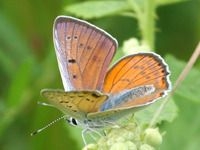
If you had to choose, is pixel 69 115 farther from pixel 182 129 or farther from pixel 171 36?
pixel 171 36

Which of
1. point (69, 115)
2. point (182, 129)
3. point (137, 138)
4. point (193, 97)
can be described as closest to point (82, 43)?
point (69, 115)

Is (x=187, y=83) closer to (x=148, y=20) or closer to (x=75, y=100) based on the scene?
(x=148, y=20)

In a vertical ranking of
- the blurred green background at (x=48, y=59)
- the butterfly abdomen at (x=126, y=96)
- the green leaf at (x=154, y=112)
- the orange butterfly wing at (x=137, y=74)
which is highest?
the orange butterfly wing at (x=137, y=74)

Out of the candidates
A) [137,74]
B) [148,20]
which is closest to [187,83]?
[148,20]

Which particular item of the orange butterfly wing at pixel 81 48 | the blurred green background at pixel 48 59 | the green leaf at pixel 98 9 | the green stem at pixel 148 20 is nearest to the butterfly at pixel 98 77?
the orange butterfly wing at pixel 81 48

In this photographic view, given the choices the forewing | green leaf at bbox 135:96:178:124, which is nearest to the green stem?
green leaf at bbox 135:96:178:124

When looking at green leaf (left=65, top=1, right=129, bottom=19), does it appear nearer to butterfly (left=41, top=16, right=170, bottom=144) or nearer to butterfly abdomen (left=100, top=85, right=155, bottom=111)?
butterfly (left=41, top=16, right=170, bottom=144)

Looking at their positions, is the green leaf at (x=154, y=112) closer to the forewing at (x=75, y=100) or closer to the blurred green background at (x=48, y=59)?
the forewing at (x=75, y=100)
